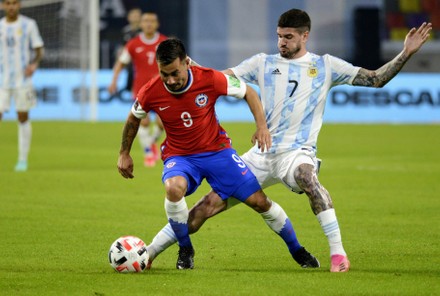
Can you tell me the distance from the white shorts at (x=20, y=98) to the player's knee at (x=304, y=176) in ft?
29.4

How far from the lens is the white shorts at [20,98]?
16.1 metres

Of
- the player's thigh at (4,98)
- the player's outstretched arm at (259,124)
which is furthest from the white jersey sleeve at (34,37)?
the player's outstretched arm at (259,124)

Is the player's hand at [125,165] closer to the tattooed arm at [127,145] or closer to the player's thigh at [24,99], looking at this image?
the tattooed arm at [127,145]

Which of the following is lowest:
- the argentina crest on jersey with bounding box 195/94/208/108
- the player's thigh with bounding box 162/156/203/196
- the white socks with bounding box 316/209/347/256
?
the white socks with bounding box 316/209/347/256

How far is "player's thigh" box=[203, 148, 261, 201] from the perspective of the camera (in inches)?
303

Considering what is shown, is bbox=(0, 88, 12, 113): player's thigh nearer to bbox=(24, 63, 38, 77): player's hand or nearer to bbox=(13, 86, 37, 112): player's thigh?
bbox=(13, 86, 37, 112): player's thigh

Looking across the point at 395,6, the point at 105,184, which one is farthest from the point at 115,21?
the point at 105,184

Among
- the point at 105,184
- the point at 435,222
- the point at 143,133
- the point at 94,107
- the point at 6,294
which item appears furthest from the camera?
the point at 94,107

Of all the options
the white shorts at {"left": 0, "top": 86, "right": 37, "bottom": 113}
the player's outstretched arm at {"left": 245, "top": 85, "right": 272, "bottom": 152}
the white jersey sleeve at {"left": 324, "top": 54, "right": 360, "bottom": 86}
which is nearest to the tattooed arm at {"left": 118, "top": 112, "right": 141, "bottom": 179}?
the player's outstretched arm at {"left": 245, "top": 85, "right": 272, "bottom": 152}

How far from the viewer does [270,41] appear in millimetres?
31875

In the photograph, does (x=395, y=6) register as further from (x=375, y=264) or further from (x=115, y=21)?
(x=375, y=264)

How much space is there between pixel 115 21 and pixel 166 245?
76.6ft

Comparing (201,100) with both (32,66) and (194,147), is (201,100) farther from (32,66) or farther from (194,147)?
(32,66)

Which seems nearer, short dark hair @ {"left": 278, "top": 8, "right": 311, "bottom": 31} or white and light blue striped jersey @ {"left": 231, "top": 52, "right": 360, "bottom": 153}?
short dark hair @ {"left": 278, "top": 8, "right": 311, "bottom": 31}
